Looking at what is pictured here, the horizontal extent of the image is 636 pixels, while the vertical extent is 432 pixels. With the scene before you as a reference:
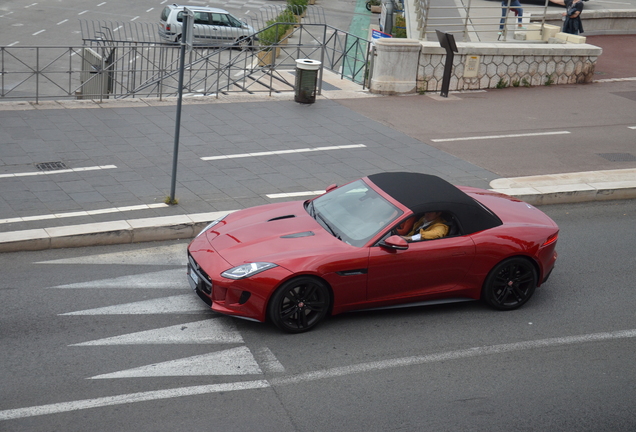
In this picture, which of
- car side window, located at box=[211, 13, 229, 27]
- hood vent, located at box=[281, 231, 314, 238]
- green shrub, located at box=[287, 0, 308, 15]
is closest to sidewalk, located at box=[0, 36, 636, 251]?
hood vent, located at box=[281, 231, 314, 238]

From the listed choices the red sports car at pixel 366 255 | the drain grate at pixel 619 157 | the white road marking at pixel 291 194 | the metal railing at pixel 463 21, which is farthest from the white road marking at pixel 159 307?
the metal railing at pixel 463 21

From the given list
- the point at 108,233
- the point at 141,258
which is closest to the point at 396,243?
the point at 141,258

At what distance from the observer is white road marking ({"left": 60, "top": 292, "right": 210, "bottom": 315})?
7309mm

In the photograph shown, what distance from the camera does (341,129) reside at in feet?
48.8

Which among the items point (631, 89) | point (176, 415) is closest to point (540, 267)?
point (176, 415)

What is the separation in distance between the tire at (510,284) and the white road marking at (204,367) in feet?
9.31

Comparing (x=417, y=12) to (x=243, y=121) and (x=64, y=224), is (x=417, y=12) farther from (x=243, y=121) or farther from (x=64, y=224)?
(x=64, y=224)

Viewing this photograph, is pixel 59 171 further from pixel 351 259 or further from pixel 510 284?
pixel 510 284

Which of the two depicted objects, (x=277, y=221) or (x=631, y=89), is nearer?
(x=277, y=221)

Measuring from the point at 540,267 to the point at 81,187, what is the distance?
671 cm

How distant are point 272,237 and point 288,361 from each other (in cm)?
140

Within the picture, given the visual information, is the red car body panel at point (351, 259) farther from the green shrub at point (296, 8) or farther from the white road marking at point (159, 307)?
the green shrub at point (296, 8)

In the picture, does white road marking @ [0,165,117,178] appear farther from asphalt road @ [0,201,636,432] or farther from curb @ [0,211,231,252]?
asphalt road @ [0,201,636,432]

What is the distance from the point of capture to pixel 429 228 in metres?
7.57
